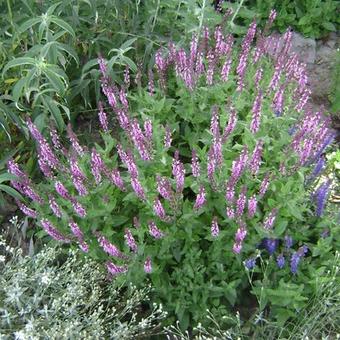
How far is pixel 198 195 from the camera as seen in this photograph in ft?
8.53

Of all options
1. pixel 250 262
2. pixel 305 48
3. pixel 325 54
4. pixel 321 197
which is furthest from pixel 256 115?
pixel 325 54

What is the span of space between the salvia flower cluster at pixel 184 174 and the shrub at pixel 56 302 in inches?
5.5

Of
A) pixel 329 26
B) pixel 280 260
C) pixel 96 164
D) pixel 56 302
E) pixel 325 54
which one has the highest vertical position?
pixel 96 164

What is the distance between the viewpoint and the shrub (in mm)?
2646

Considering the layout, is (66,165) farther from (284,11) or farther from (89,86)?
(284,11)

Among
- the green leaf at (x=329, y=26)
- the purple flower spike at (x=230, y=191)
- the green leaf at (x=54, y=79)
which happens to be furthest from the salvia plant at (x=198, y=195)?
the green leaf at (x=329, y=26)

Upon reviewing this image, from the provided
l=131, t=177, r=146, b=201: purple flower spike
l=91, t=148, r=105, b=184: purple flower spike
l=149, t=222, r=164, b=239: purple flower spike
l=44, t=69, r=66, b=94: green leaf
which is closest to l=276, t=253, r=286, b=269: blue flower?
l=149, t=222, r=164, b=239: purple flower spike

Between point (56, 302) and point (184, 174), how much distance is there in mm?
797

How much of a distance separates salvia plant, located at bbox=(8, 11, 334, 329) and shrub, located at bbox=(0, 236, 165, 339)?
0.11 metres

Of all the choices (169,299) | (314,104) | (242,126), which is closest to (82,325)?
(169,299)

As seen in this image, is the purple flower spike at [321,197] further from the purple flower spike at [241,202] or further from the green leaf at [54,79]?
the green leaf at [54,79]

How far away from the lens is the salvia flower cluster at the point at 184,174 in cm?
266

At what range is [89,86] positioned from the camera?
3.84 m

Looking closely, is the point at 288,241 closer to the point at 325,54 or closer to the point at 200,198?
the point at 200,198
